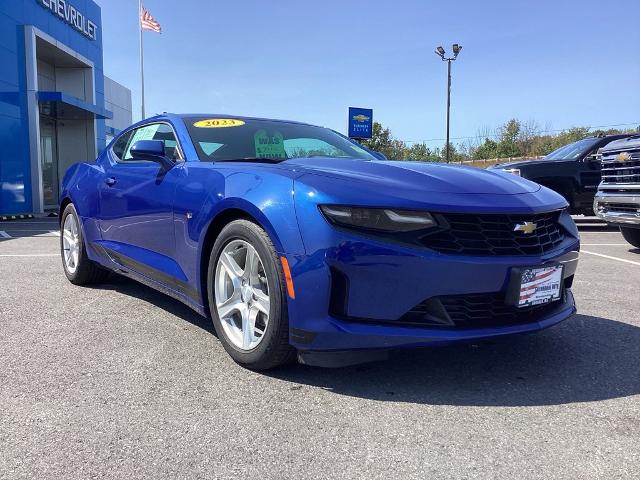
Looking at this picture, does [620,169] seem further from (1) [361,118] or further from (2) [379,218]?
(1) [361,118]

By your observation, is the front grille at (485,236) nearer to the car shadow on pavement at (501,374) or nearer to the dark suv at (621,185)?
the car shadow on pavement at (501,374)

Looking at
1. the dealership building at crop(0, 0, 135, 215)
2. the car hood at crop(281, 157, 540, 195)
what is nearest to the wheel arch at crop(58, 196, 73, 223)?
the car hood at crop(281, 157, 540, 195)

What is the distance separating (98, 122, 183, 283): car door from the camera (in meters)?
3.45

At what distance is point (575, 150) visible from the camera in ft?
35.2

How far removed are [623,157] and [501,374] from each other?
17.0 ft

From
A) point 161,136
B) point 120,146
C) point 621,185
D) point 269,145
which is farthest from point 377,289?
point 621,185

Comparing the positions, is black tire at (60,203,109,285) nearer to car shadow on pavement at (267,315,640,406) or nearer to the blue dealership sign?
car shadow on pavement at (267,315,640,406)

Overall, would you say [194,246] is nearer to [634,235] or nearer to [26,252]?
[26,252]

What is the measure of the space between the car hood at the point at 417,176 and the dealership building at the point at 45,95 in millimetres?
14397

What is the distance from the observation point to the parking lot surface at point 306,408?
1.96m

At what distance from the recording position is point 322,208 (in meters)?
2.45

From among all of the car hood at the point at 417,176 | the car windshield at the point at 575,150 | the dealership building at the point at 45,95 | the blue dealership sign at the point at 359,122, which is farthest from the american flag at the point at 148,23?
the car hood at the point at 417,176

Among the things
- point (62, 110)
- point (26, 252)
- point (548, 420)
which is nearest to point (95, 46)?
point (62, 110)

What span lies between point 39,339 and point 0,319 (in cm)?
67
